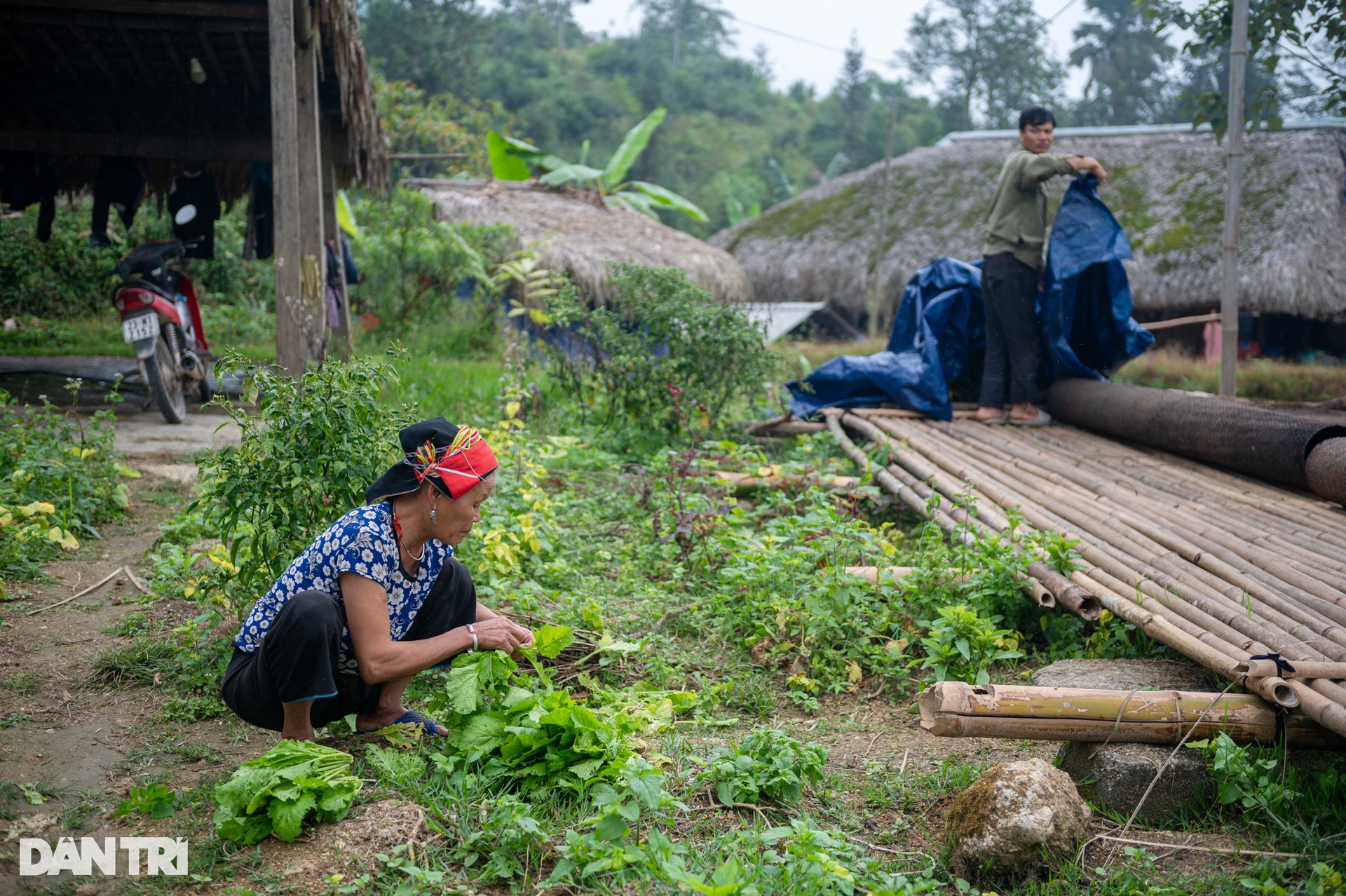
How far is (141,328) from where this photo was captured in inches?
224

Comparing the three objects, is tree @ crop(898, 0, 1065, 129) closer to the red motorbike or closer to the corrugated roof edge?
the corrugated roof edge

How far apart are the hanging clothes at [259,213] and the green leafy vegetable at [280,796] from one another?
21.1 feet

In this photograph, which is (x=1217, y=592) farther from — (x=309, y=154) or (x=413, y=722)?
(x=309, y=154)

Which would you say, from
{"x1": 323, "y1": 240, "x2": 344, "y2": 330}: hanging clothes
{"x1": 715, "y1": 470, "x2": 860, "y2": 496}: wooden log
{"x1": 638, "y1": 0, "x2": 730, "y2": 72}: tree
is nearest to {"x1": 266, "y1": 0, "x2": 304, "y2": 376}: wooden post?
{"x1": 715, "y1": 470, "x2": 860, "y2": 496}: wooden log

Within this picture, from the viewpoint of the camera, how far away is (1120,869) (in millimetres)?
2059

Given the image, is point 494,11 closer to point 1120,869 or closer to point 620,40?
point 620,40

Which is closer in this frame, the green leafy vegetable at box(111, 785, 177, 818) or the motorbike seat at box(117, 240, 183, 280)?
the green leafy vegetable at box(111, 785, 177, 818)

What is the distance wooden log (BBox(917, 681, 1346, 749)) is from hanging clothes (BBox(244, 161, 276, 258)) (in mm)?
6939

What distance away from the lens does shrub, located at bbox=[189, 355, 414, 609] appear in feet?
8.91

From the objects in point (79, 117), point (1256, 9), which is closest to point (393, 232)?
point (79, 117)

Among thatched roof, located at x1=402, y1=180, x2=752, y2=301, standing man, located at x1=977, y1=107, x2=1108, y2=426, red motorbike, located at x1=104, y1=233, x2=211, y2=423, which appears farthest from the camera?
thatched roof, located at x1=402, y1=180, x2=752, y2=301

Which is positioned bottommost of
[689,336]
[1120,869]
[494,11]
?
[1120,869]

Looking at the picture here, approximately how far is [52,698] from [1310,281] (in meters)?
13.4

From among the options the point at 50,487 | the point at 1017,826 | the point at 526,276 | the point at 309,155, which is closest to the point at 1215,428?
the point at 1017,826
